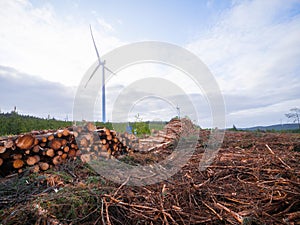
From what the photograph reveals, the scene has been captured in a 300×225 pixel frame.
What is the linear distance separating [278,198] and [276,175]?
67 centimetres

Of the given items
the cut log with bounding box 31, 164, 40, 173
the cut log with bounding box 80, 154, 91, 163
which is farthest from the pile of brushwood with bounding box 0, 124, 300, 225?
the cut log with bounding box 80, 154, 91, 163

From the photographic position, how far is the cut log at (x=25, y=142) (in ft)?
9.65

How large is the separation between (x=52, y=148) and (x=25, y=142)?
1.46ft

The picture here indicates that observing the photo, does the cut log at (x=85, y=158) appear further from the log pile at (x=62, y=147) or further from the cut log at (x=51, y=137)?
the cut log at (x=51, y=137)

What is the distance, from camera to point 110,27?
7.78m

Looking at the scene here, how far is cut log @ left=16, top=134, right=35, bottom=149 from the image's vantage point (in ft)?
9.65

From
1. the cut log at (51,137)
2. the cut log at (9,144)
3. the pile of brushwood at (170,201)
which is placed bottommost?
the pile of brushwood at (170,201)

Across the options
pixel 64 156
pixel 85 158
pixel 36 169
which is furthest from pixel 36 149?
pixel 85 158

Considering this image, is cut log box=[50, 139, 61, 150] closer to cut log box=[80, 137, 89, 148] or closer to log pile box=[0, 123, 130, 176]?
log pile box=[0, 123, 130, 176]

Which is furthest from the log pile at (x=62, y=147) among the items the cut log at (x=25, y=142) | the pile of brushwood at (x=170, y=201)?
the pile of brushwood at (x=170, y=201)

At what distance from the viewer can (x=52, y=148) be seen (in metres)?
3.31

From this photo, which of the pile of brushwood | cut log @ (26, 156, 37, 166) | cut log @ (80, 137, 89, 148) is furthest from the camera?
cut log @ (80, 137, 89, 148)

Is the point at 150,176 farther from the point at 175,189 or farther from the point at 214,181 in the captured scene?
the point at 214,181

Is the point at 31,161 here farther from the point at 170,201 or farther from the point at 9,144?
the point at 170,201
